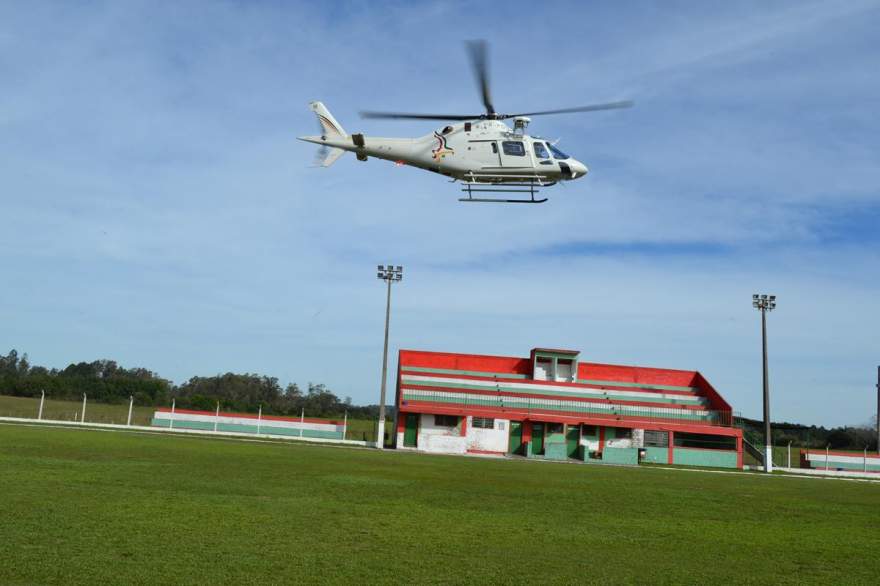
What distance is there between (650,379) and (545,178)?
106 feet

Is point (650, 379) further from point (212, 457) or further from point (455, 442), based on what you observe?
point (212, 457)

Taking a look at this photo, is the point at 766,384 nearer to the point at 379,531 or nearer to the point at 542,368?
the point at 542,368

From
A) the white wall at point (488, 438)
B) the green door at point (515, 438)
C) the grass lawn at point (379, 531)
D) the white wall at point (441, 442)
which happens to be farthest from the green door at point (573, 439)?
the grass lawn at point (379, 531)

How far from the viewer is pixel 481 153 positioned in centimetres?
2836

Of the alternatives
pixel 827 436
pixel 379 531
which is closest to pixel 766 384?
pixel 379 531

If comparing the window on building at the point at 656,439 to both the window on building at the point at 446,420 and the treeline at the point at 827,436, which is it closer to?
the window on building at the point at 446,420

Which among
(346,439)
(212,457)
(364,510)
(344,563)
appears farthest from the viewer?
(346,439)

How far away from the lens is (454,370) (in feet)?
184

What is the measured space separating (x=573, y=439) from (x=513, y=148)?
25.1 metres

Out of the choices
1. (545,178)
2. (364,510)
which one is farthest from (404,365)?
(364,510)

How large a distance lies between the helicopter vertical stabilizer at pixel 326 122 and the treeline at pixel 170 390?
4299 centimetres

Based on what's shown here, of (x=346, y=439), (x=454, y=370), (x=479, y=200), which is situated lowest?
(x=346, y=439)

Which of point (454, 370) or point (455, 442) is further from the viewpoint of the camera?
point (454, 370)

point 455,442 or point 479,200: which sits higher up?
point 479,200
